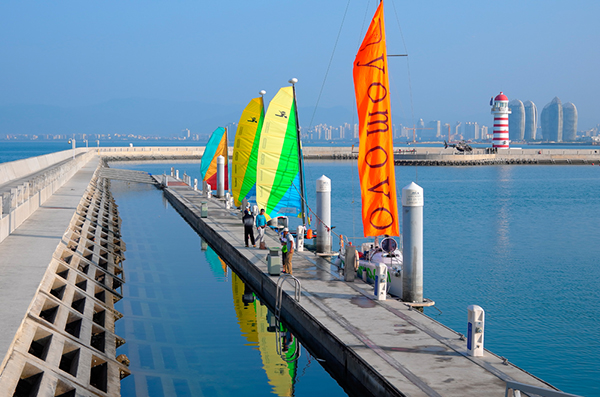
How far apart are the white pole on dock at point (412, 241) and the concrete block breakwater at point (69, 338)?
735cm

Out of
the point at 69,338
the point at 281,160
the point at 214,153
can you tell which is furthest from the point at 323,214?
the point at 214,153

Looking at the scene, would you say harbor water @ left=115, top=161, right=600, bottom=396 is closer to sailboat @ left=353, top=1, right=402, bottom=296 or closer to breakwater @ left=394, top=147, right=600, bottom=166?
sailboat @ left=353, top=1, right=402, bottom=296

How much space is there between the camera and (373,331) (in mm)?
13281

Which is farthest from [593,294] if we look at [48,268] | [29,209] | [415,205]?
[29,209]

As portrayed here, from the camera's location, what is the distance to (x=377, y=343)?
12.5 metres

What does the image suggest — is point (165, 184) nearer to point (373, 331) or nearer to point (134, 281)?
point (134, 281)

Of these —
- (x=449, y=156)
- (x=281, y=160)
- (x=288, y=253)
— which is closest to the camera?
(x=288, y=253)

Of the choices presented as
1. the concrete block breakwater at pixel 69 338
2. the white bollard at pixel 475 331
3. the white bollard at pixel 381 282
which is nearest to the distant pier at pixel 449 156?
the concrete block breakwater at pixel 69 338

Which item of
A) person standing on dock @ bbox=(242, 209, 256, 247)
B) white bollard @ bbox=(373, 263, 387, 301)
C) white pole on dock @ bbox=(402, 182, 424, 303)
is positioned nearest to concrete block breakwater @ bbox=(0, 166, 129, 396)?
person standing on dock @ bbox=(242, 209, 256, 247)

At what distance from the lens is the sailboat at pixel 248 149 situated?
115 ft

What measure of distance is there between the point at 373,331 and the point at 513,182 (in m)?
71.8

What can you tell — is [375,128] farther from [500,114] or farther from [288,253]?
[500,114]

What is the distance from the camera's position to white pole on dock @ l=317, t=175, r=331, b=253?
76.8ft

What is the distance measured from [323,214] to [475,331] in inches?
481
